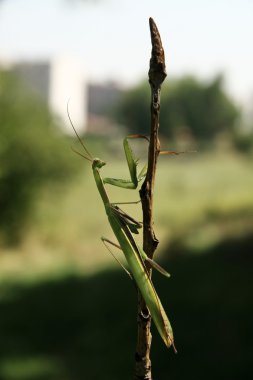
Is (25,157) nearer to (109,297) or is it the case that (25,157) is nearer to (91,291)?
(91,291)

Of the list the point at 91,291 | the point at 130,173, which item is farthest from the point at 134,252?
the point at 91,291

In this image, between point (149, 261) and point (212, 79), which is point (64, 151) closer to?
point (149, 261)

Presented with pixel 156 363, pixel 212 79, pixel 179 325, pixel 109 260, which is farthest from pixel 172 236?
pixel 212 79

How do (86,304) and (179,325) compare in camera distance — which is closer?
(179,325)

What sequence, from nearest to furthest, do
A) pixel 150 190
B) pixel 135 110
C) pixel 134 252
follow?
pixel 150 190, pixel 134 252, pixel 135 110

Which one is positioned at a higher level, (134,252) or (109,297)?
(134,252)

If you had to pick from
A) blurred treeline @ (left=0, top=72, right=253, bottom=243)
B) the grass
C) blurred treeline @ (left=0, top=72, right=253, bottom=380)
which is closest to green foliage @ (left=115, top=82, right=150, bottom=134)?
blurred treeline @ (left=0, top=72, right=253, bottom=380)

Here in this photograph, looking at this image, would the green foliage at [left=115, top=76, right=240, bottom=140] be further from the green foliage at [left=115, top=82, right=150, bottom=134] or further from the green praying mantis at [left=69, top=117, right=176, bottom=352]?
the green praying mantis at [left=69, top=117, right=176, bottom=352]
